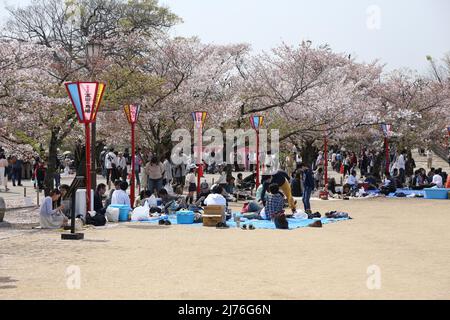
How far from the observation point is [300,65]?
2805cm

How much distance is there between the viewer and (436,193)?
23781 millimetres

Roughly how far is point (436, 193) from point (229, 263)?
51.8 feet

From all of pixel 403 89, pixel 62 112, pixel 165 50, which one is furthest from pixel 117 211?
pixel 403 89

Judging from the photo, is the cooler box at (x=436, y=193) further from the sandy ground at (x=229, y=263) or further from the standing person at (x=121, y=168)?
the standing person at (x=121, y=168)

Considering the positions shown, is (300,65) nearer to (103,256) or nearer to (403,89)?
(403,89)

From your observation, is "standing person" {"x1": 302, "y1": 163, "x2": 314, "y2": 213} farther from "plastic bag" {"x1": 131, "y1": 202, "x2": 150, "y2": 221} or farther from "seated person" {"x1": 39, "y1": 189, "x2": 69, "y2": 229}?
"seated person" {"x1": 39, "y1": 189, "x2": 69, "y2": 229}

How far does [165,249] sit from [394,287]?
4.63 m

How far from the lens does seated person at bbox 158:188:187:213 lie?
18200mm

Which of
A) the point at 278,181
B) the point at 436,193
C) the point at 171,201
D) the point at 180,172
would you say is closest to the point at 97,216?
the point at 171,201

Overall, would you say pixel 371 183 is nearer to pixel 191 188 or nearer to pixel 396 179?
pixel 396 179

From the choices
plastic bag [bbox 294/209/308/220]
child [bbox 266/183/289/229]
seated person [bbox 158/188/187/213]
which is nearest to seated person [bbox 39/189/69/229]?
seated person [bbox 158/188/187/213]

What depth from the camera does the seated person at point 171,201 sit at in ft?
59.7

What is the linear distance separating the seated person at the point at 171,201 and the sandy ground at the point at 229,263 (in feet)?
9.16

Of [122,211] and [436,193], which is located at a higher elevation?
[436,193]
